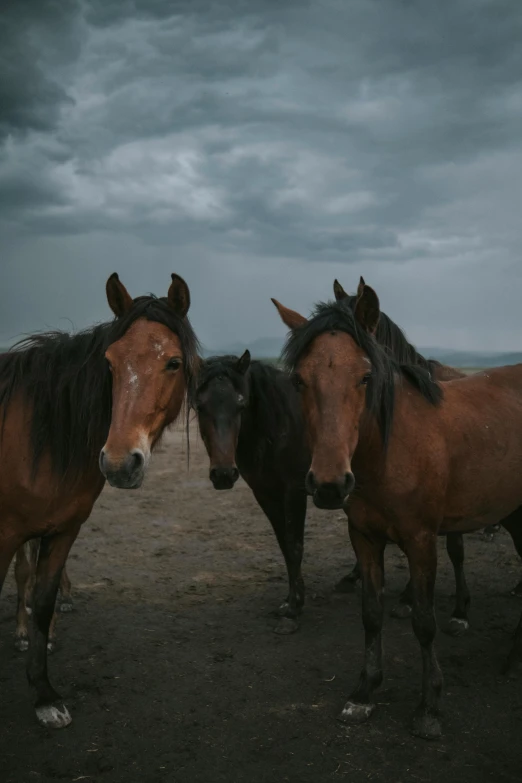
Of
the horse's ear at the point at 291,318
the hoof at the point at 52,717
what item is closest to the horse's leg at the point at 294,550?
the horse's ear at the point at 291,318

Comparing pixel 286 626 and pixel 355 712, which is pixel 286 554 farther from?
pixel 355 712

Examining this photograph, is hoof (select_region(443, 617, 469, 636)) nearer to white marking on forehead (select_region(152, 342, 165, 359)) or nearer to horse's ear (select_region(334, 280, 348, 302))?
horse's ear (select_region(334, 280, 348, 302))

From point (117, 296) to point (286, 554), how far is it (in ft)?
10.1

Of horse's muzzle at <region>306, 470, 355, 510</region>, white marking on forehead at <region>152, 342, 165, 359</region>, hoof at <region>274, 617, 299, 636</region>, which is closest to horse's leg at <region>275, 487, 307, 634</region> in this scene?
hoof at <region>274, 617, 299, 636</region>

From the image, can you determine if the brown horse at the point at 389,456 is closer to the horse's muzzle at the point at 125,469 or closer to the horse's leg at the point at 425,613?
the horse's leg at the point at 425,613

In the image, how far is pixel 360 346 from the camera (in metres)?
3.46

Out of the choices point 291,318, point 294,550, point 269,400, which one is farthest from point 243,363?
point 294,550

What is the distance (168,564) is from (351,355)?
4.53 meters

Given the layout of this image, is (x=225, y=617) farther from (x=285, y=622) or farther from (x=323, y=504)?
(x=323, y=504)


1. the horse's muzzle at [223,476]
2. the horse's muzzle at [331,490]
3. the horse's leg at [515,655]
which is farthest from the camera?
the horse's muzzle at [223,476]

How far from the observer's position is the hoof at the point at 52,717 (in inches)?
146

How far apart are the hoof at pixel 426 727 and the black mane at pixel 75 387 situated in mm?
2489

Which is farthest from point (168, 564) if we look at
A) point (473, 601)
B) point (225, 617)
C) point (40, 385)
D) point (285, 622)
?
point (40, 385)

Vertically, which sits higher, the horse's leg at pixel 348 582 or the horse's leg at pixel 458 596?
the horse's leg at pixel 458 596
